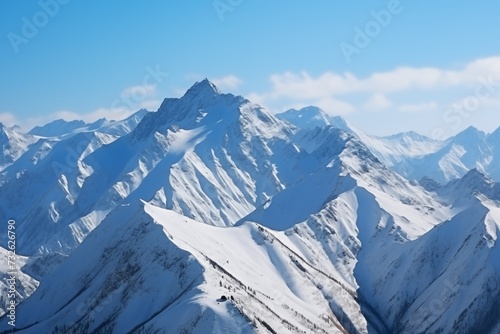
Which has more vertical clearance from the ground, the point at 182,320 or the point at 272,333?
the point at 182,320

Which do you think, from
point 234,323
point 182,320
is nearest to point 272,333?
point 234,323

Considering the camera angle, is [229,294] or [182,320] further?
[229,294]

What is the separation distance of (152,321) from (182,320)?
669 inches

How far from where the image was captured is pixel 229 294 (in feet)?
650

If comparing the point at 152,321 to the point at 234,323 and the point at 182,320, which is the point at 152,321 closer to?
the point at 182,320

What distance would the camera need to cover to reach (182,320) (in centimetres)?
18288

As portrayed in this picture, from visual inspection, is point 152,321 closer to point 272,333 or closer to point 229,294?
point 229,294

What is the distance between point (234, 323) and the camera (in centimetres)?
17700

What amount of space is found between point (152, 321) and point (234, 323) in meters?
32.2

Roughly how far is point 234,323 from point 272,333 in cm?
1568

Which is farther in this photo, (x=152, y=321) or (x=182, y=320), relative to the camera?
(x=152, y=321)

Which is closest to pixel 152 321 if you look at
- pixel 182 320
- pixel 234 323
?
Result: pixel 182 320

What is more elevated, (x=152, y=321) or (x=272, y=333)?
(x=152, y=321)

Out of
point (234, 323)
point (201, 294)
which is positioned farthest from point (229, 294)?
point (234, 323)
